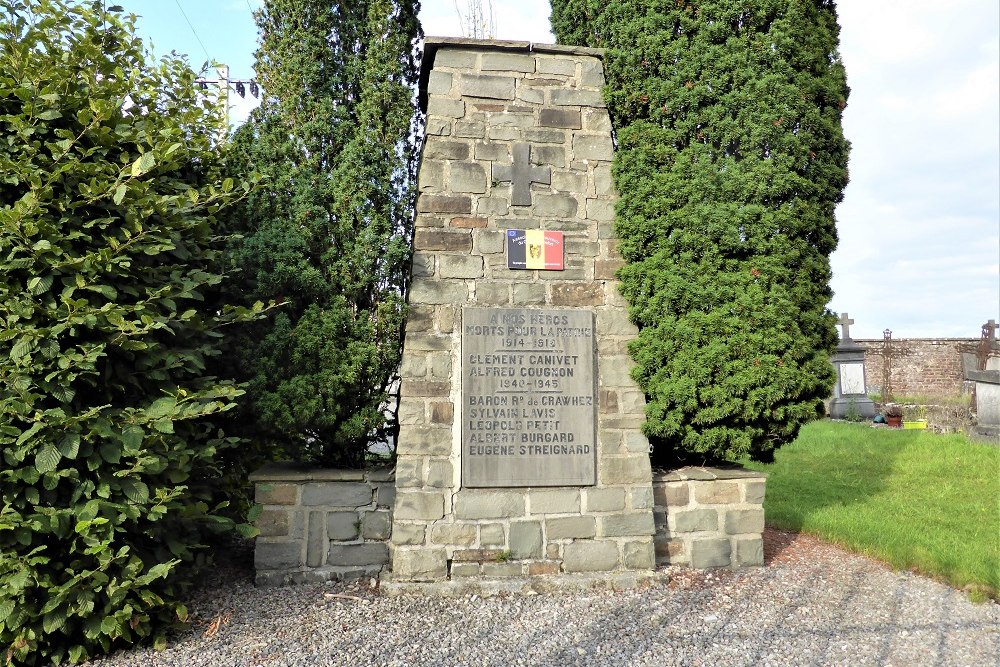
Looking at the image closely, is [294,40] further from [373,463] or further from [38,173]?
[373,463]

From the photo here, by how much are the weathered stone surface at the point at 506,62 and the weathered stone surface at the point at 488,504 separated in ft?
9.04

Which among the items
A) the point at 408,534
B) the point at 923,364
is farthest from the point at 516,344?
the point at 923,364

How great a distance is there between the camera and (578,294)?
4.09 metres

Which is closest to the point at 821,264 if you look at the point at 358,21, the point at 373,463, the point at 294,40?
the point at 373,463

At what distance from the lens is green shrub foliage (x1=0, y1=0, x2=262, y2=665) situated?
8.91 ft

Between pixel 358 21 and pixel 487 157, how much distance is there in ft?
4.39

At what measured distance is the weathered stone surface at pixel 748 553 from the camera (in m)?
4.19

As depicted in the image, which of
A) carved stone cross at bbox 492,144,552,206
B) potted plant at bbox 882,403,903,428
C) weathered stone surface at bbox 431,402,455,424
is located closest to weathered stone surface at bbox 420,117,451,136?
carved stone cross at bbox 492,144,552,206

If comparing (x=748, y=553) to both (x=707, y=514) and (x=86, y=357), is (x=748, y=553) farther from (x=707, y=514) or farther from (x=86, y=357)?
(x=86, y=357)

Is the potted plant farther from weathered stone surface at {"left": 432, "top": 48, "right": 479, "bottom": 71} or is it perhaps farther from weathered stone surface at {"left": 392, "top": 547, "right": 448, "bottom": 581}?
weathered stone surface at {"left": 432, "top": 48, "right": 479, "bottom": 71}

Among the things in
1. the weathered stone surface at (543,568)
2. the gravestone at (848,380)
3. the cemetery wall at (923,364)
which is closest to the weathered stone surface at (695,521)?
the weathered stone surface at (543,568)

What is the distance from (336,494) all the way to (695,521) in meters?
2.35

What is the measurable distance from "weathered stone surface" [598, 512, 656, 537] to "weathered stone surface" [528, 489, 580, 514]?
0.20 meters

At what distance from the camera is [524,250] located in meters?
4.04
